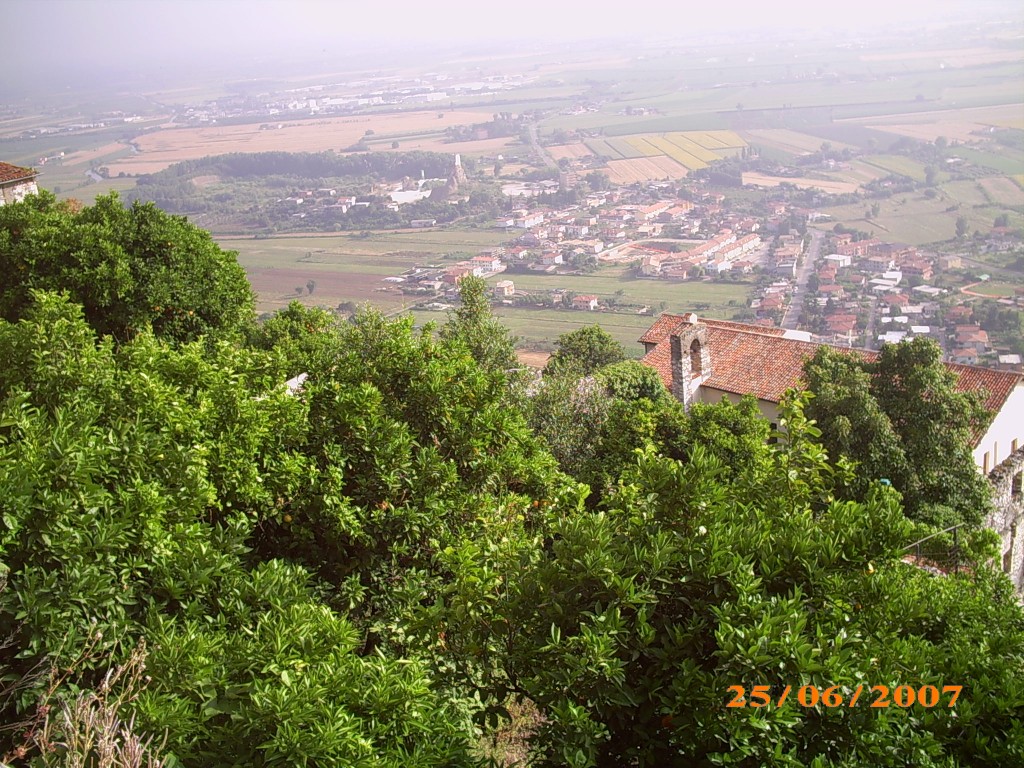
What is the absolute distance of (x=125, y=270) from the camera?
Answer: 55.0 ft

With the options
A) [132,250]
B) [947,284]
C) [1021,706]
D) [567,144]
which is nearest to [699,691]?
[1021,706]

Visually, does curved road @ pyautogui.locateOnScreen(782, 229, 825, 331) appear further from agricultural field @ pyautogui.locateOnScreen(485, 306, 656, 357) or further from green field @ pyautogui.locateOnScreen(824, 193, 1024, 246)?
agricultural field @ pyautogui.locateOnScreen(485, 306, 656, 357)

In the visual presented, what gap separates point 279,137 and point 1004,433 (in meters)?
90.6

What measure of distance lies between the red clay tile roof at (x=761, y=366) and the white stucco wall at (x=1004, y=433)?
375 mm

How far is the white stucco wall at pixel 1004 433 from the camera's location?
22.3m

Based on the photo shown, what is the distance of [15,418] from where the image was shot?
314 inches

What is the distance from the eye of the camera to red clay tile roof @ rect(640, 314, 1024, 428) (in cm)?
2352

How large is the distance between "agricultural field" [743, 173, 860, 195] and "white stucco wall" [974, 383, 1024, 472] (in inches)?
2168

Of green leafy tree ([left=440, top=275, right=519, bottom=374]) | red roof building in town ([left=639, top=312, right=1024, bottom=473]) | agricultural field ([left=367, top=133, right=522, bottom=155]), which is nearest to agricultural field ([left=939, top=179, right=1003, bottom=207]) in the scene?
agricultural field ([left=367, top=133, right=522, bottom=155])

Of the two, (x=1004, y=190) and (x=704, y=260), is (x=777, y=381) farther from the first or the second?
(x=1004, y=190)

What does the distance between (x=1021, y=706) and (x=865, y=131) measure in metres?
104

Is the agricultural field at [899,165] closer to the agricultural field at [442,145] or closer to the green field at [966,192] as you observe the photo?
the green field at [966,192]

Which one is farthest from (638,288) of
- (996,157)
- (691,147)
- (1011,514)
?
(691,147)

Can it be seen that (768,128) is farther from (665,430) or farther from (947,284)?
(665,430)
